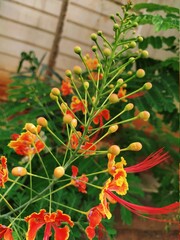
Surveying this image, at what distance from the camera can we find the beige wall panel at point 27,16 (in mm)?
1442

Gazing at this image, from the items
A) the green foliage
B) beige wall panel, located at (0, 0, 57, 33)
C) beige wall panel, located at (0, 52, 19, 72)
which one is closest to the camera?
the green foliage

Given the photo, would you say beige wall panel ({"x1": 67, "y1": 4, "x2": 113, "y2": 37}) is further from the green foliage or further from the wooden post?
the green foliage

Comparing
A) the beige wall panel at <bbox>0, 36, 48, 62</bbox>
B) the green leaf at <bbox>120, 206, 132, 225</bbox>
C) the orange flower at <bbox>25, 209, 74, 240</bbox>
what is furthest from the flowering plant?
the beige wall panel at <bbox>0, 36, 48, 62</bbox>

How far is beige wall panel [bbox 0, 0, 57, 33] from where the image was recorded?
4.73ft

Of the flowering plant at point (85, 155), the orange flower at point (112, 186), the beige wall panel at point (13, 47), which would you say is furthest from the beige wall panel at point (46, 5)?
the orange flower at point (112, 186)

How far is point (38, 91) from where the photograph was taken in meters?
1.33

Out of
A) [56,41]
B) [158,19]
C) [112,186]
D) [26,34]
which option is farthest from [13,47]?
[112,186]

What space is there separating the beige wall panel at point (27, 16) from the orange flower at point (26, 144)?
0.92 m

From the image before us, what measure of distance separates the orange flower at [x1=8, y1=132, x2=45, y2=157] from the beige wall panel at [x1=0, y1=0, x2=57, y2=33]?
0.92 m

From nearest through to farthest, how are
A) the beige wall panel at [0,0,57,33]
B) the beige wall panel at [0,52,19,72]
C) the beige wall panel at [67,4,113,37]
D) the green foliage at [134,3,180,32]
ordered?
the green foliage at [134,3,180,32], the beige wall panel at [67,4,113,37], the beige wall panel at [0,0,57,33], the beige wall panel at [0,52,19,72]

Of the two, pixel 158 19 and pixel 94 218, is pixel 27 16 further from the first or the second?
pixel 94 218

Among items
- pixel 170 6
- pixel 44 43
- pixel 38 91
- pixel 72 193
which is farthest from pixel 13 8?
pixel 72 193

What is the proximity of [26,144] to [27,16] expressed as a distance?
97 centimetres

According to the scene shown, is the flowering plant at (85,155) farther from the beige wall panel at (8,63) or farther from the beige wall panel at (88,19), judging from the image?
the beige wall panel at (8,63)
